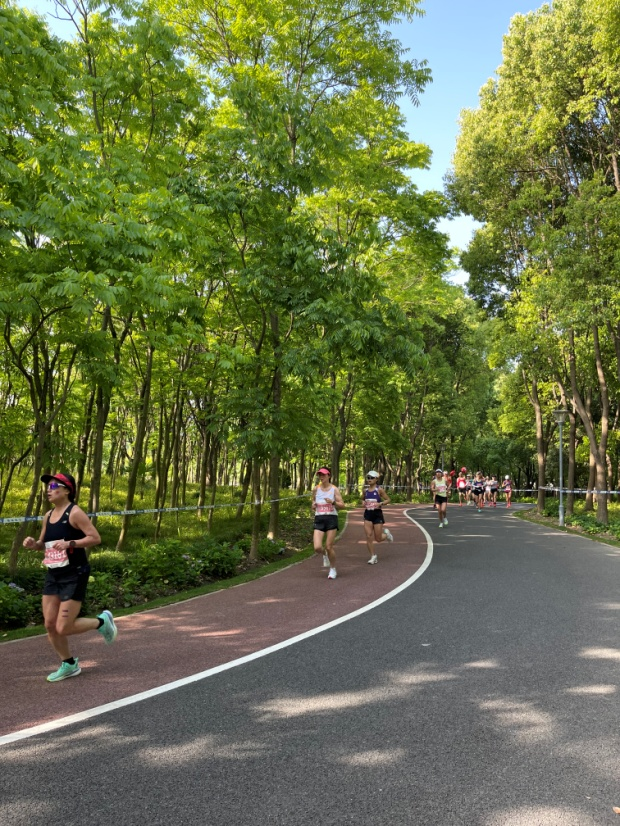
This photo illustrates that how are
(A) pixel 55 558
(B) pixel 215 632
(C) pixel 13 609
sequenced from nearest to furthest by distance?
(A) pixel 55 558 < (B) pixel 215 632 < (C) pixel 13 609

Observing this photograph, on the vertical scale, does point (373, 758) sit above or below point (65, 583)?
below

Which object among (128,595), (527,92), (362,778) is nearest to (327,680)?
(362,778)

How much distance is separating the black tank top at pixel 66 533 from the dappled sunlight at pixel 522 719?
3666 mm

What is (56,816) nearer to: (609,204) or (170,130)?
(170,130)

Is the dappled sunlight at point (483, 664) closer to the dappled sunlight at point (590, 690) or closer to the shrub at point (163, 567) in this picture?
the dappled sunlight at point (590, 690)

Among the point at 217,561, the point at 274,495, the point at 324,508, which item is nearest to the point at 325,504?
the point at 324,508

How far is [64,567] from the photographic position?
536cm

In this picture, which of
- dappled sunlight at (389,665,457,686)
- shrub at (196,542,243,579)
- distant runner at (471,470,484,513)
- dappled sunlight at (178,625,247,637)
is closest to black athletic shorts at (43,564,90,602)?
dappled sunlight at (178,625,247,637)

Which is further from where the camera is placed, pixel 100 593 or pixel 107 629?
pixel 100 593

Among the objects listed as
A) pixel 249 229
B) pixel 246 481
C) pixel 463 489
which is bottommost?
pixel 463 489

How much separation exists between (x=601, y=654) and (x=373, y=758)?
3.31 m

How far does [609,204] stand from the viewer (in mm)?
17656

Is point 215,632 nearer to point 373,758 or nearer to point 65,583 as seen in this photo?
point 65,583

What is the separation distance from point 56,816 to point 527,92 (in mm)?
23657
